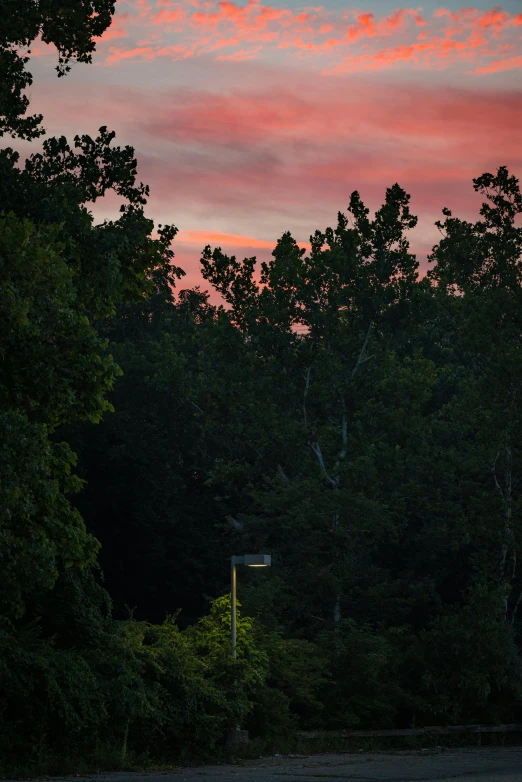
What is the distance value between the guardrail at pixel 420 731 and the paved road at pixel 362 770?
1497 mm

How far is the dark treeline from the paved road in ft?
5.56

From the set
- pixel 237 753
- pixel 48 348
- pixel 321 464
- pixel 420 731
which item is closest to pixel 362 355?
pixel 321 464

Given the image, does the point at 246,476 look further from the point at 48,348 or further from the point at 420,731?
the point at 48,348

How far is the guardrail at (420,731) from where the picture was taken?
86.9 feet

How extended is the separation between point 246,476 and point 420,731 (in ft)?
53.6

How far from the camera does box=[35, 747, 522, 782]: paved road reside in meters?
16.8

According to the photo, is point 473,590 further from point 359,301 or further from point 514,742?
point 359,301

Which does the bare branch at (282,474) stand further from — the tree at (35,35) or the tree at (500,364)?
the tree at (35,35)

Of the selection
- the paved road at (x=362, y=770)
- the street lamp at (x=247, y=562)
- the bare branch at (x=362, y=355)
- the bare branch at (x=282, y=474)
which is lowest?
the paved road at (x=362, y=770)

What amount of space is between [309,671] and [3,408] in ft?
50.4

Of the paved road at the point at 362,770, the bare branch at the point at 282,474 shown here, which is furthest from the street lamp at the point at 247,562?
the bare branch at the point at 282,474

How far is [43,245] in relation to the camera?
59.7ft

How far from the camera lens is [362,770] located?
64.0 ft

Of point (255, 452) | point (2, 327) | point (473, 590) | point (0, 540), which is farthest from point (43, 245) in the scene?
point (255, 452)
